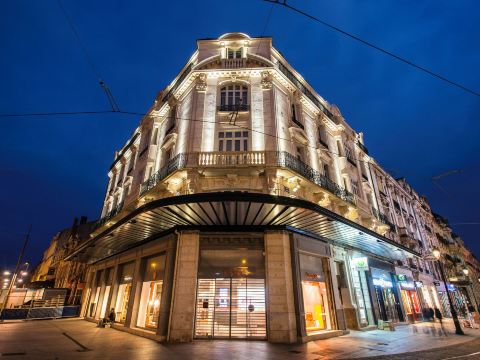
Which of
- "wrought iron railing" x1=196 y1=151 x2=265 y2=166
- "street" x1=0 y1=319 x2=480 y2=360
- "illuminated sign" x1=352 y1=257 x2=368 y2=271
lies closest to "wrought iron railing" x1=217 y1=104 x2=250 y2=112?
"wrought iron railing" x1=196 y1=151 x2=265 y2=166

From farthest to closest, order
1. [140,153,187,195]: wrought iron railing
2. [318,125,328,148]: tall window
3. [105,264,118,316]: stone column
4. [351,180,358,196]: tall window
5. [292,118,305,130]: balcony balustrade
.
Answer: [351,180,358,196]: tall window < [318,125,328,148]: tall window < [292,118,305,130]: balcony balustrade < [105,264,118,316]: stone column < [140,153,187,195]: wrought iron railing

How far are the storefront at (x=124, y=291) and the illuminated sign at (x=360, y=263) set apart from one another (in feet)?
42.0

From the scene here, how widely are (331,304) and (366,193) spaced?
12.2m

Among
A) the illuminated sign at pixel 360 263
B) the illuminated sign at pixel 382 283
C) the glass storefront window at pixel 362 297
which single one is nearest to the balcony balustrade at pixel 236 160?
the illuminated sign at pixel 360 263

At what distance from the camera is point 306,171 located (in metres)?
13.9

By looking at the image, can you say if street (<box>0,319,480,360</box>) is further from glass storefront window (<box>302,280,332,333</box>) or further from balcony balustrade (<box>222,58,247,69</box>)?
balcony balustrade (<box>222,58,247,69</box>)

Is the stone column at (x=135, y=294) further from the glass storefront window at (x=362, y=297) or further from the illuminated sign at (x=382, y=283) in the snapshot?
the illuminated sign at (x=382, y=283)

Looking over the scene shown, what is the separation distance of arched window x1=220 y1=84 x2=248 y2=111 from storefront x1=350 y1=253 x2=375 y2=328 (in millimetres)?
11171

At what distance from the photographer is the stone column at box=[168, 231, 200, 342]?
391 inches

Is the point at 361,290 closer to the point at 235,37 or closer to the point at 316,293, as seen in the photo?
the point at 316,293

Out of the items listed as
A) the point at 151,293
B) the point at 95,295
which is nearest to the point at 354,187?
the point at 151,293

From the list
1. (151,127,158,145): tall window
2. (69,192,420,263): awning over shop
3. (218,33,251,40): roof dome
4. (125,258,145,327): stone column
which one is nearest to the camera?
(69,192,420,263): awning over shop

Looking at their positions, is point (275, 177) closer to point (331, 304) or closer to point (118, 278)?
point (331, 304)

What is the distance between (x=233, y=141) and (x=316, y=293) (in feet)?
28.0
